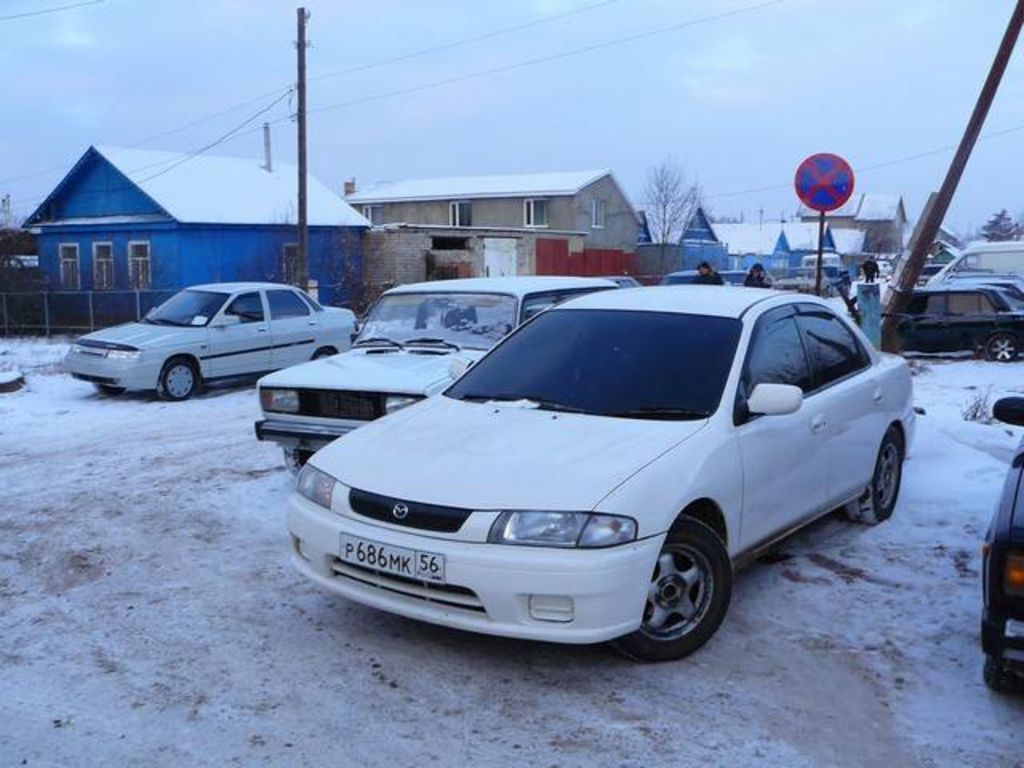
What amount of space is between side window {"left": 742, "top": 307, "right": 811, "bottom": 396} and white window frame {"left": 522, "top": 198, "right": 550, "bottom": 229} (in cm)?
4323

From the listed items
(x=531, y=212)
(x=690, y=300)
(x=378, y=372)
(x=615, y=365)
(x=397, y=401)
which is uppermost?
(x=531, y=212)

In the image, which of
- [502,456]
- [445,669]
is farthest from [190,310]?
[445,669]

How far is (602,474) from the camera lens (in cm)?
400

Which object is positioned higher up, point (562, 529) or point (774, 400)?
point (774, 400)

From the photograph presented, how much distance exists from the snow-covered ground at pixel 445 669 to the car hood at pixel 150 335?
6.03m

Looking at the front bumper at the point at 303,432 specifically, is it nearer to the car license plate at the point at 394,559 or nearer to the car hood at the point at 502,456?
the car hood at the point at 502,456

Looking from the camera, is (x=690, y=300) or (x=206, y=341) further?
(x=206, y=341)

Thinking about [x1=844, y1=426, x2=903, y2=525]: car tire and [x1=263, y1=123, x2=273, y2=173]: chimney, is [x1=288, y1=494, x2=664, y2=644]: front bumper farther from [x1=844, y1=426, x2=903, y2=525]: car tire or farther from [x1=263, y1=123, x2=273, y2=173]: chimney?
[x1=263, y1=123, x2=273, y2=173]: chimney

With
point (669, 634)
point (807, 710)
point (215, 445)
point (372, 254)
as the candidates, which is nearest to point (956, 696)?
point (807, 710)

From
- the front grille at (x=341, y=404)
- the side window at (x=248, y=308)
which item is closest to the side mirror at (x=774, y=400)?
the front grille at (x=341, y=404)

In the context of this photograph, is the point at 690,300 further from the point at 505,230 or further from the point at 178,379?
the point at 505,230

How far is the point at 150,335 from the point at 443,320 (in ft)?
20.7

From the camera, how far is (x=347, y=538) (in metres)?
4.21

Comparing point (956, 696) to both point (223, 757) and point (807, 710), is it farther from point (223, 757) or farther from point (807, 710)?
point (223, 757)
